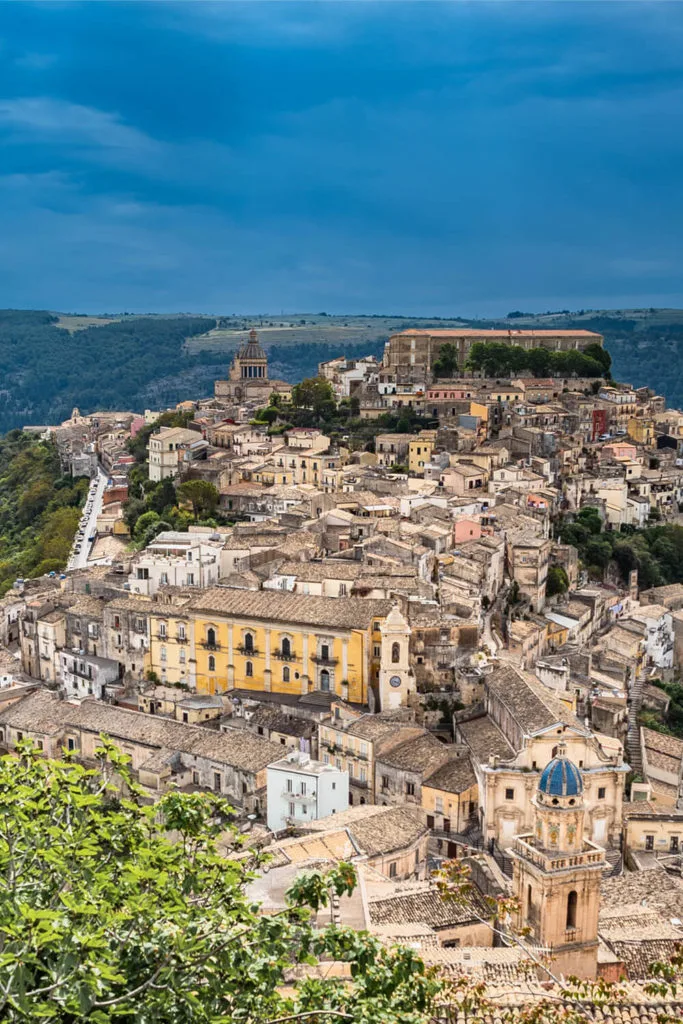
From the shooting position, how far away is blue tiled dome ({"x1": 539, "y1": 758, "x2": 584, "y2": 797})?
22.7 metres

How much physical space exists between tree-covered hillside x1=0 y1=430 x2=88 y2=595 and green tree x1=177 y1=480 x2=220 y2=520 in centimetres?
818

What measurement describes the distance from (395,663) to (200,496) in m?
29.1

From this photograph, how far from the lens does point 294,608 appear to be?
39.0 metres

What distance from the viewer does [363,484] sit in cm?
6206

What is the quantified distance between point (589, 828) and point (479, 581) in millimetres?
14073

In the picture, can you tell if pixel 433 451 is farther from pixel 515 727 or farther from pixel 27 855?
pixel 27 855

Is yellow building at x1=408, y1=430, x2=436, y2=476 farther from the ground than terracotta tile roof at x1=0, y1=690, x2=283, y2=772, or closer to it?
farther from the ground

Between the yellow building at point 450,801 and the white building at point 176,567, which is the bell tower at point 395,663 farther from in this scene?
the white building at point 176,567

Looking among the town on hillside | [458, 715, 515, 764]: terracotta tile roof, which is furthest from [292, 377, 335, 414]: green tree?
[458, 715, 515, 764]: terracotta tile roof

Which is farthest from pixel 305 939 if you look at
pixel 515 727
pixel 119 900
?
pixel 515 727

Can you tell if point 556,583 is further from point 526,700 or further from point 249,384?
point 249,384

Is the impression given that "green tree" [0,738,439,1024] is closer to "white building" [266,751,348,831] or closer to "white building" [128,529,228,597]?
"white building" [266,751,348,831]

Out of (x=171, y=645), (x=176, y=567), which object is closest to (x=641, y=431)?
(x=176, y=567)

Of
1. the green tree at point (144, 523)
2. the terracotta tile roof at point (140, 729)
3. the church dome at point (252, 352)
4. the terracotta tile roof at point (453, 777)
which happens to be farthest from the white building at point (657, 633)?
the church dome at point (252, 352)
